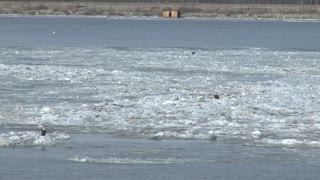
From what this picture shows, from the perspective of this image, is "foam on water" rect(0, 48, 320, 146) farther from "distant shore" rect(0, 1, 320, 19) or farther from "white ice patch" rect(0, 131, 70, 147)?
"distant shore" rect(0, 1, 320, 19)

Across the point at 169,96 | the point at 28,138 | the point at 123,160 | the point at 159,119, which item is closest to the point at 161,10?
the point at 169,96

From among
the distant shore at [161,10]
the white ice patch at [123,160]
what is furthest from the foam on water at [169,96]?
the distant shore at [161,10]

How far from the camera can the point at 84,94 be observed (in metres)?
15.4

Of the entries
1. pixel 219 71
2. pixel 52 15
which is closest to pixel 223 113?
pixel 219 71

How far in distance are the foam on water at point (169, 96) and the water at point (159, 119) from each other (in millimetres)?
18

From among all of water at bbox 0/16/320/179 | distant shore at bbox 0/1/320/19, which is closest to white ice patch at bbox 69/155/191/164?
water at bbox 0/16/320/179

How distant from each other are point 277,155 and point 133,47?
66.4 ft

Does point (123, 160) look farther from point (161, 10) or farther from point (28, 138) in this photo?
point (161, 10)

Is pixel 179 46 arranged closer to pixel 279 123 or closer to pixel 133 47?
pixel 133 47

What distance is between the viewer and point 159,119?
12.3 m

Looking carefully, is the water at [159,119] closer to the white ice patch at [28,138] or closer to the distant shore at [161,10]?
the white ice patch at [28,138]

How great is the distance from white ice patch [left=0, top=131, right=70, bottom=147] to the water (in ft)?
0.04

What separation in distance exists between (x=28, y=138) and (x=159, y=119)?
7.35 feet

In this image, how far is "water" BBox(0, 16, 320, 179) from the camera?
30.9ft
